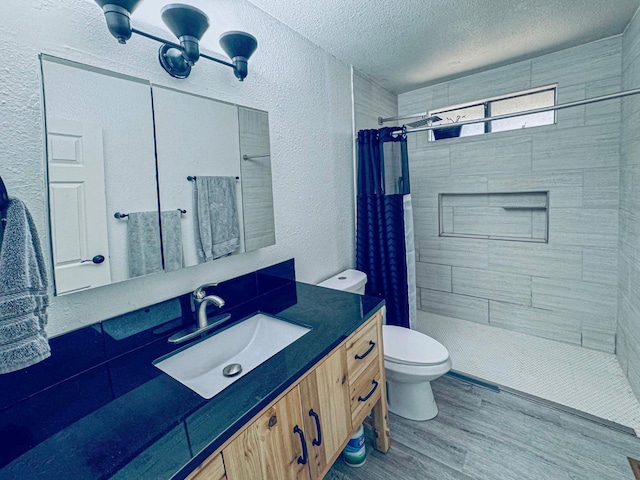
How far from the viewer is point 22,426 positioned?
0.77 metres

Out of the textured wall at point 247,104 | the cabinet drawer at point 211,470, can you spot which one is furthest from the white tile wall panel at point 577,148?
the cabinet drawer at point 211,470

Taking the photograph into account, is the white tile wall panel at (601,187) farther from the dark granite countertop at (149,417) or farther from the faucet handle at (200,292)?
the faucet handle at (200,292)

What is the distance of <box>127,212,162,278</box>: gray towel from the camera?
1.13 m

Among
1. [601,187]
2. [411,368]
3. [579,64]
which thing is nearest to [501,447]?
[411,368]

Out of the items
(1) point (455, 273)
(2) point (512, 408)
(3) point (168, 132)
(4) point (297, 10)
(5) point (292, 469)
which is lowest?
(2) point (512, 408)

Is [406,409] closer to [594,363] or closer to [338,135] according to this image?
[594,363]

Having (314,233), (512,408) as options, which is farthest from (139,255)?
(512,408)

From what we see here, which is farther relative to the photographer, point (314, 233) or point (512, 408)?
point (314, 233)

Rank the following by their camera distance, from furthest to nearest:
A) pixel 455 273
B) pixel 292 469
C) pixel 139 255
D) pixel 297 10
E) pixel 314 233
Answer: pixel 455 273 < pixel 314 233 < pixel 297 10 < pixel 139 255 < pixel 292 469

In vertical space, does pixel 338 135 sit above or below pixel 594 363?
above

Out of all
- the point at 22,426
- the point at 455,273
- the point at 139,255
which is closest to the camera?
the point at 22,426

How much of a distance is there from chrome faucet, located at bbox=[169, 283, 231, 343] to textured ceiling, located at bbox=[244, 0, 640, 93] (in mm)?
1406

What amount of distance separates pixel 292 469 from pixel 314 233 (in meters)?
1.29

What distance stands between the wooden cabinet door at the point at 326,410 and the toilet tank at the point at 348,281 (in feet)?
2.73
